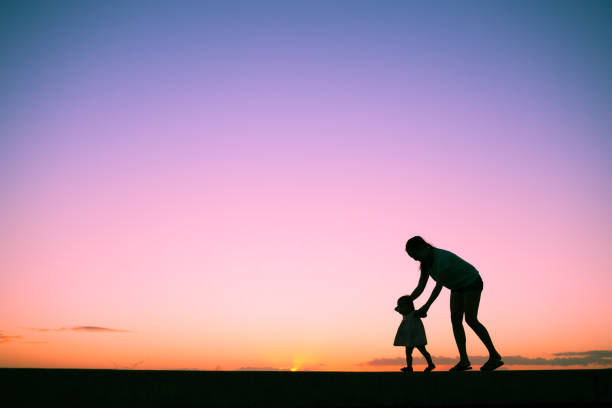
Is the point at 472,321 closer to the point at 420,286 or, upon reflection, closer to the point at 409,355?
the point at 420,286

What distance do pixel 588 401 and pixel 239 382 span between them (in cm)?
367

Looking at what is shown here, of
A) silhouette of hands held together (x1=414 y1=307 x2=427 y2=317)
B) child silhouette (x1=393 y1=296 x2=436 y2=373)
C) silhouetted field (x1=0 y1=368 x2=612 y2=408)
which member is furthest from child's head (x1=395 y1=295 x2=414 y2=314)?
silhouetted field (x1=0 y1=368 x2=612 y2=408)

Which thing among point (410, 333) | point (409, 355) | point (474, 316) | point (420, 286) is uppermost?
point (420, 286)

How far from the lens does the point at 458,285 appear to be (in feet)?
26.2

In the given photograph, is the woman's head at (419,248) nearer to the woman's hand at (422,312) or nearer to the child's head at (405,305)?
the woman's hand at (422,312)

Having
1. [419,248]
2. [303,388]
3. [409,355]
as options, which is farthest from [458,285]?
[303,388]

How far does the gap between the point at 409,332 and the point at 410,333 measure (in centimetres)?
2

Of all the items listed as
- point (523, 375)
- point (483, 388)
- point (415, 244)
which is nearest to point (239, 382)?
point (483, 388)

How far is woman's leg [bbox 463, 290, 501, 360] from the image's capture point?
7.69 m

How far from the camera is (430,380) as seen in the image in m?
5.97

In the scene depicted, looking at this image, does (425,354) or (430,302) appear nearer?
(430,302)

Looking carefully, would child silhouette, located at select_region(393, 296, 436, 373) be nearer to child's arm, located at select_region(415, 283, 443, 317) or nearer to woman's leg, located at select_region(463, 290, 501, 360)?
child's arm, located at select_region(415, 283, 443, 317)

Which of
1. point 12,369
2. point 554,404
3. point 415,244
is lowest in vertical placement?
point 554,404

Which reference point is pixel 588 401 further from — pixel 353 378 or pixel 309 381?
pixel 309 381
